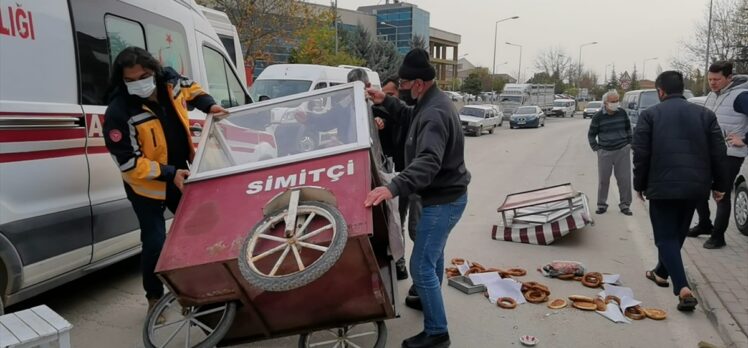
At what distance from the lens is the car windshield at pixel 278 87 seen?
13930 mm

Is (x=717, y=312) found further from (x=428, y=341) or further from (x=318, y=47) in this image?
(x=318, y=47)

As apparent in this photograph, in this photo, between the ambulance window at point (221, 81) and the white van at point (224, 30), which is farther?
the white van at point (224, 30)

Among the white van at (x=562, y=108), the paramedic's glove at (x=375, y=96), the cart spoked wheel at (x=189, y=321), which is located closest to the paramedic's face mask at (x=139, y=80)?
the cart spoked wheel at (x=189, y=321)

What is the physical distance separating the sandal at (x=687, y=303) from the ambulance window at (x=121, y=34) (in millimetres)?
4631

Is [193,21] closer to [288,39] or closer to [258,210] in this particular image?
[258,210]

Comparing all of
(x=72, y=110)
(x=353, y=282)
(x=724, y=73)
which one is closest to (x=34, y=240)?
(x=72, y=110)

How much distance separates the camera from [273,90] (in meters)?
14.1

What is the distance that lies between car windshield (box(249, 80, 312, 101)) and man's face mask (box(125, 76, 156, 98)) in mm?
10272

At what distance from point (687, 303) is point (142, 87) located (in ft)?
13.7

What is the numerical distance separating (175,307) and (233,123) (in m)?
1.28

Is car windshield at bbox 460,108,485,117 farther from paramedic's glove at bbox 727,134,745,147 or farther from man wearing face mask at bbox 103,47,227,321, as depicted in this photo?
man wearing face mask at bbox 103,47,227,321

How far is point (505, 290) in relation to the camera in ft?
15.3

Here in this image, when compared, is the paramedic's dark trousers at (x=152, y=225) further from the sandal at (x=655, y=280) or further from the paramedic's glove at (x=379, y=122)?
the sandal at (x=655, y=280)

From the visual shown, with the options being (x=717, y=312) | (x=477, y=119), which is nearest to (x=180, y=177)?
(x=717, y=312)
